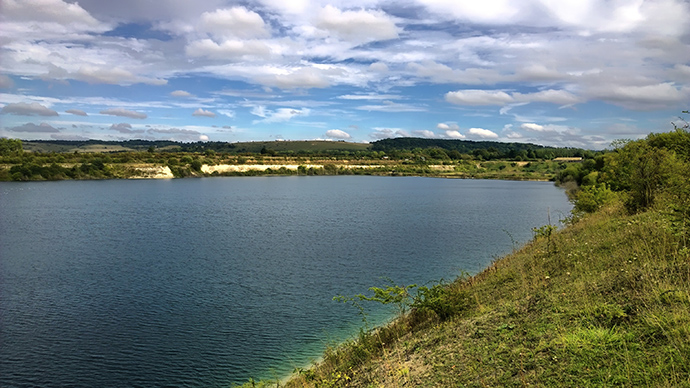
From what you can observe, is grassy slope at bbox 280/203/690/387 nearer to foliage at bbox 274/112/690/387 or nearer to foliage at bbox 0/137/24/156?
foliage at bbox 274/112/690/387

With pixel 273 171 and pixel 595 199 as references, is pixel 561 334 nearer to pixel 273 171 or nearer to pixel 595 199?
pixel 595 199

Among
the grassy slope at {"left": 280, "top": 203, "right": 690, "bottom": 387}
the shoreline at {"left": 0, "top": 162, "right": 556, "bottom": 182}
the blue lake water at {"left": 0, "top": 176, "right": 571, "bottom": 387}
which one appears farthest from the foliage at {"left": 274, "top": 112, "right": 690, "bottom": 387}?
the shoreline at {"left": 0, "top": 162, "right": 556, "bottom": 182}

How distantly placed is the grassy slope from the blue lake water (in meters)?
3.96

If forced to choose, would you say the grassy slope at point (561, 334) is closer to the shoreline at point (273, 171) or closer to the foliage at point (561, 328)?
the foliage at point (561, 328)

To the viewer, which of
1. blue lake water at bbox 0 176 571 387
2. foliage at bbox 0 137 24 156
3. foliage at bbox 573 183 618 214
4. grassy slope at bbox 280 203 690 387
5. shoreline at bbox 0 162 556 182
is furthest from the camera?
foliage at bbox 0 137 24 156

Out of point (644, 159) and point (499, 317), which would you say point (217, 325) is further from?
point (644, 159)

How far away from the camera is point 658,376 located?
19.0ft

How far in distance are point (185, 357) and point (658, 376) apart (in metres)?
11.6

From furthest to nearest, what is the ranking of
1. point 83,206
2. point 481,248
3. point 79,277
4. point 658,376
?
point 83,206 < point 481,248 < point 79,277 < point 658,376

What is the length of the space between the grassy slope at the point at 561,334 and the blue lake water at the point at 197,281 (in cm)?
396

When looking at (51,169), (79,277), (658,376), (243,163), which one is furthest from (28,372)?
(243,163)

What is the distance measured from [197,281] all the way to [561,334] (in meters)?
17.1

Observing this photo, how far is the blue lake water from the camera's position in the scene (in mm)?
12970

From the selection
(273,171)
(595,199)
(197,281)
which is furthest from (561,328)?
(273,171)
